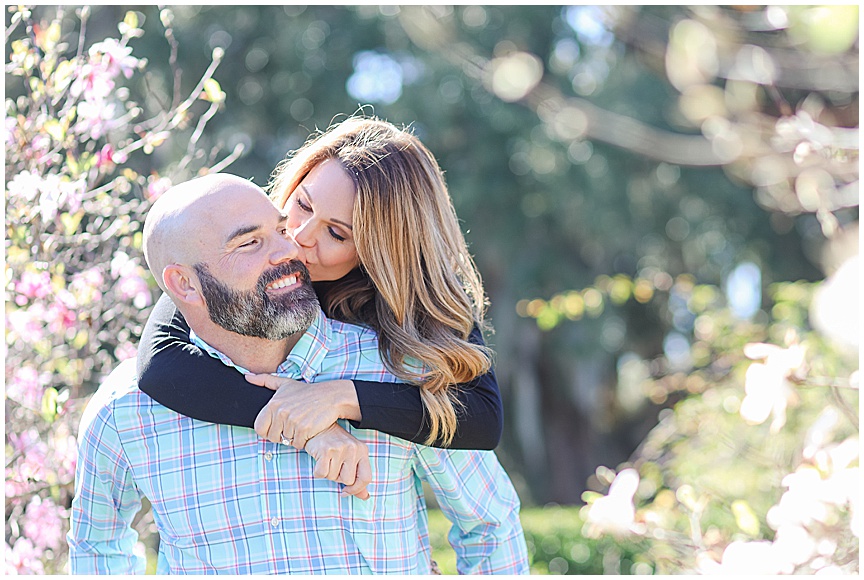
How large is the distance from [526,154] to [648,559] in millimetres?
6555

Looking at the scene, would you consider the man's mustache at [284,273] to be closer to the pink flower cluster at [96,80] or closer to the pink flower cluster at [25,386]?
the pink flower cluster at [96,80]

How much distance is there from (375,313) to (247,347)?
33 centimetres

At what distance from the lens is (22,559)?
2758 millimetres

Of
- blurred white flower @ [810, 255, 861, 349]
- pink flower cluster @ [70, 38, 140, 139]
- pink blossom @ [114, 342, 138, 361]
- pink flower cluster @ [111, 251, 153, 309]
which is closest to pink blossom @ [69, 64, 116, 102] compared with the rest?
pink flower cluster @ [70, 38, 140, 139]

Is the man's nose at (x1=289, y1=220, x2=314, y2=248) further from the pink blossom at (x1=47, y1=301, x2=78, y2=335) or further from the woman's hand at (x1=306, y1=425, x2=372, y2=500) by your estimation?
the pink blossom at (x1=47, y1=301, x2=78, y2=335)

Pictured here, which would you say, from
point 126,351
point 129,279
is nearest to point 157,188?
point 129,279

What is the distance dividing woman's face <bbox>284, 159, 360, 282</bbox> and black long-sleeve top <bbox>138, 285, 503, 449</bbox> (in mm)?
306

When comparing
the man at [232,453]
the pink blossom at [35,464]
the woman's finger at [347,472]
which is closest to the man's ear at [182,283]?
the man at [232,453]

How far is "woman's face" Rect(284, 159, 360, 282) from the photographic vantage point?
2061mm

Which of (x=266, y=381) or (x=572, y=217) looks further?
(x=572, y=217)

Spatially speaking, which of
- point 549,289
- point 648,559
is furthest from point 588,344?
point 648,559

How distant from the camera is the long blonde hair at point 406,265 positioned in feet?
6.63

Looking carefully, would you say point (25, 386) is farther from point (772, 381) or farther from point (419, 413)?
point (772, 381)

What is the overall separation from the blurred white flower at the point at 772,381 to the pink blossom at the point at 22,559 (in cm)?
210
